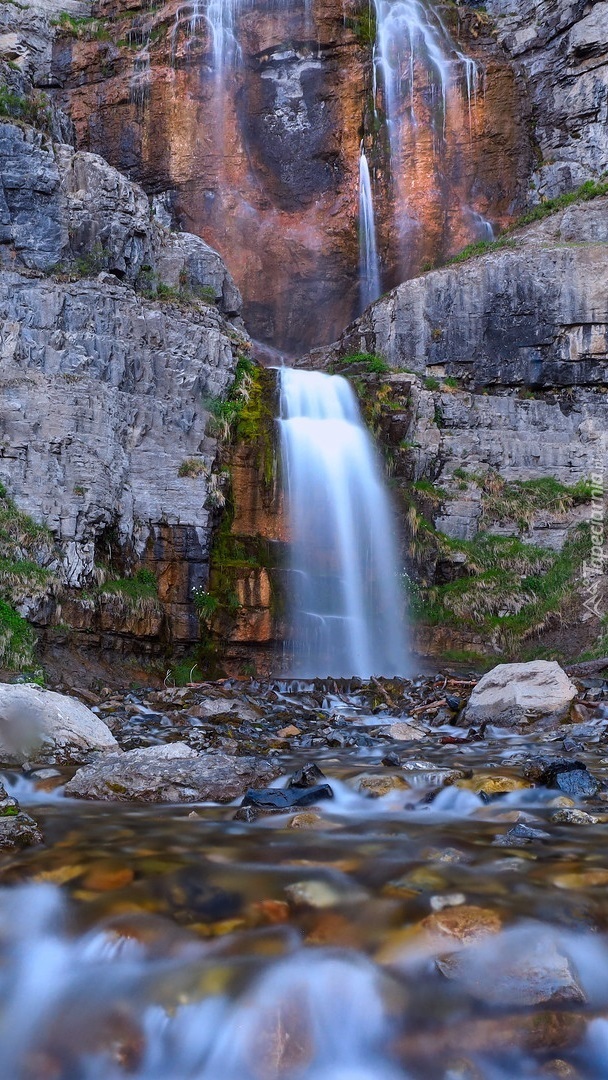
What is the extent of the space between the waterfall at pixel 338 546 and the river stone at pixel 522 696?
4.48 metres

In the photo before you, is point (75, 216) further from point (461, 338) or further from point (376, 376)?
point (461, 338)

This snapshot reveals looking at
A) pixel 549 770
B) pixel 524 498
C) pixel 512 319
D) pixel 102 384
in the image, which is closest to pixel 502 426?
pixel 524 498

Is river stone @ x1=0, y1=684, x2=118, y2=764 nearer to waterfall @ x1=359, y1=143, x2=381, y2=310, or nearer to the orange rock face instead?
the orange rock face

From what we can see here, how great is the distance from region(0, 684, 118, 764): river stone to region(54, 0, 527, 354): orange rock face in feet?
63.8

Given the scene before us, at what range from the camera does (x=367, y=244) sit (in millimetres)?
24625

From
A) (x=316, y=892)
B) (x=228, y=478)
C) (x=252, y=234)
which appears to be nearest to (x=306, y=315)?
(x=252, y=234)

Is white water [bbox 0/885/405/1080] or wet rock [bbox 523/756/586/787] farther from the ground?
white water [bbox 0/885/405/1080]

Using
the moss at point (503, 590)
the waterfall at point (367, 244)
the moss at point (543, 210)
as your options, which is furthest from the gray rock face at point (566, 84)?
the moss at point (503, 590)

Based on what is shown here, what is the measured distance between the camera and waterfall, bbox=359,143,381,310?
80.7 ft

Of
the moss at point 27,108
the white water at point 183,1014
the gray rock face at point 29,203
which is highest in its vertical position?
the moss at point 27,108

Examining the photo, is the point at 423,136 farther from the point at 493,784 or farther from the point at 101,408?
the point at 493,784

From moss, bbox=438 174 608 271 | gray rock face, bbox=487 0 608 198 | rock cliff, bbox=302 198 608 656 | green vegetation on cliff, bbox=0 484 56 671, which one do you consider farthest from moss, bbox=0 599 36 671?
gray rock face, bbox=487 0 608 198

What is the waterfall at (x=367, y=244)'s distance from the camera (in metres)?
24.6

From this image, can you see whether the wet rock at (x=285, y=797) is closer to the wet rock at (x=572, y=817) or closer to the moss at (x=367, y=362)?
the wet rock at (x=572, y=817)
